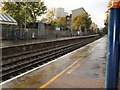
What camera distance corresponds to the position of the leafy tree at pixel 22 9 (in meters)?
62.6

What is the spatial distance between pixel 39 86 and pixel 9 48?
8852mm

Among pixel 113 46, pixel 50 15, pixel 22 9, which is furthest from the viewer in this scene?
pixel 50 15

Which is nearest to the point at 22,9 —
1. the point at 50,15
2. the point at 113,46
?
the point at 50,15

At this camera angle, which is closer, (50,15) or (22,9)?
(22,9)

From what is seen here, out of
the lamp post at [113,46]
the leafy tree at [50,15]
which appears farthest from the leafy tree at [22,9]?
the lamp post at [113,46]

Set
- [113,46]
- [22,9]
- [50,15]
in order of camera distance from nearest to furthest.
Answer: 1. [113,46]
2. [22,9]
3. [50,15]

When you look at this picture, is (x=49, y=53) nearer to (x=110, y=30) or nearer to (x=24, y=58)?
(x=24, y=58)

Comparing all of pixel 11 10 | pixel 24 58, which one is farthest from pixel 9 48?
pixel 11 10

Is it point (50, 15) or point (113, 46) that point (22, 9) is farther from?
point (113, 46)

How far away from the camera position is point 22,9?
64.7 metres

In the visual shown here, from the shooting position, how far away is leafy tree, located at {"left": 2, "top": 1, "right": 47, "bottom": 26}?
62.6 m

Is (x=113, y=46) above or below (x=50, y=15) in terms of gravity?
below

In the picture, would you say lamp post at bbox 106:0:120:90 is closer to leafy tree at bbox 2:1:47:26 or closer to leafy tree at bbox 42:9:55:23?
leafy tree at bbox 2:1:47:26

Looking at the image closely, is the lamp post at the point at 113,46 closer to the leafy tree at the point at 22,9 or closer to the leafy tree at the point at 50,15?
the leafy tree at the point at 22,9
